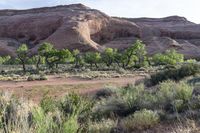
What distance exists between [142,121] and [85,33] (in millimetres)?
99814

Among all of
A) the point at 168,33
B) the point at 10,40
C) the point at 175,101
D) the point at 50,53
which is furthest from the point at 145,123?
the point at 168,33

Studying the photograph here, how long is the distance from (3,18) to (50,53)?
76.1m

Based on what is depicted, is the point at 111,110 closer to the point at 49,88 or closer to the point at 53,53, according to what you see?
the point at 49,88

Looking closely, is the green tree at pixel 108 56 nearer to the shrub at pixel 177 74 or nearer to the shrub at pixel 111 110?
the shrub at pixel 177 74

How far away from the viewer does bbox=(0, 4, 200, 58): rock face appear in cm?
10312

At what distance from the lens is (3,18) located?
132125 mm

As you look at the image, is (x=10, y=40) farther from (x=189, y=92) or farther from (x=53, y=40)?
(x=189, y=92)

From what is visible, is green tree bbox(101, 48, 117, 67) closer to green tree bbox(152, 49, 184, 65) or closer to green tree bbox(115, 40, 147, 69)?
green tree bbox(115, 40, 147, 69)

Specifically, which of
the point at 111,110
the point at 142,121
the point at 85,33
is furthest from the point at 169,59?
the point at 142,121

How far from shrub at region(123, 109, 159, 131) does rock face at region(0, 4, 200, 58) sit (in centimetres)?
8788

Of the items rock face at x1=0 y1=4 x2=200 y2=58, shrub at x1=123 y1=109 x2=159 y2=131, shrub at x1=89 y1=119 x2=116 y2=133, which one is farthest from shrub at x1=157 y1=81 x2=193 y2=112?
rock face at x1=0 y1=4 x2=200 y2=58

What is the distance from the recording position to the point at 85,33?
10856 cm

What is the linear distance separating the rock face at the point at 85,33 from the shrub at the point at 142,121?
288 ft

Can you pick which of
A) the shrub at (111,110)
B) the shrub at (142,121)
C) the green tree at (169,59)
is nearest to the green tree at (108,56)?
the green tree at (169,59)
